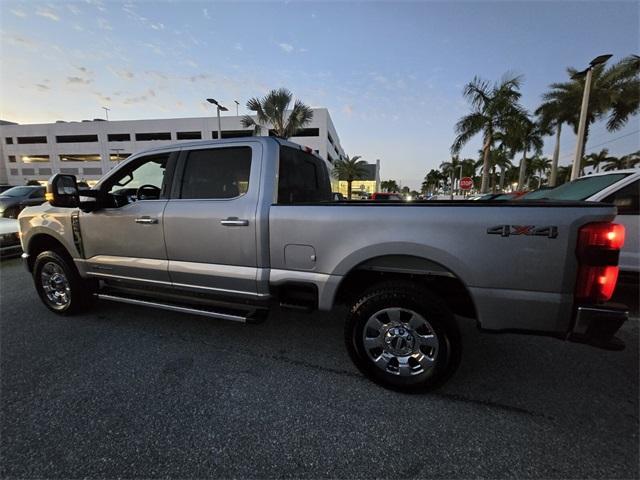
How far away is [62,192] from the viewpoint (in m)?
3.04

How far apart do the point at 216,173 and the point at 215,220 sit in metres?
0.56

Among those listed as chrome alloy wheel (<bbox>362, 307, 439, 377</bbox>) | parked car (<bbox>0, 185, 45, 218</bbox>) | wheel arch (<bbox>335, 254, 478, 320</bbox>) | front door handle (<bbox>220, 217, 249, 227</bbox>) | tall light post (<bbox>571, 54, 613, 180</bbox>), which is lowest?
chrome alloy wheel (<bbox>362, 307, 439, 377</bbox>)

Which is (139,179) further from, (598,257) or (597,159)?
(597,159)

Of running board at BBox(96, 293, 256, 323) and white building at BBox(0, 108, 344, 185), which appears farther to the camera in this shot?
white building at BBox(0, 108, 344, 185)

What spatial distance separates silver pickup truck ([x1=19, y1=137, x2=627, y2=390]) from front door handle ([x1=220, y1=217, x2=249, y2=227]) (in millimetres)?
12

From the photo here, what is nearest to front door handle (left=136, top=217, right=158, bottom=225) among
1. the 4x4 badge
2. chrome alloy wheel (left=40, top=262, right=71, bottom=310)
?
chrome alloy wheel (left=40, top=262, right=71, bottom=310)

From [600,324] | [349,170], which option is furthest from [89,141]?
[600,324]

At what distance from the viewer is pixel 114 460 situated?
1787 millimetres

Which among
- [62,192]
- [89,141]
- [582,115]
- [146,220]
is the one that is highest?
[89,141]

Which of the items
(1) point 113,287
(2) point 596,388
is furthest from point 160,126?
(2) point 596,388

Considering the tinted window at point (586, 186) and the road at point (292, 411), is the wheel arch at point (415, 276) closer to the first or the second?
the road at point (292, 411)

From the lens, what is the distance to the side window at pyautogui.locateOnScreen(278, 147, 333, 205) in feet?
9.74

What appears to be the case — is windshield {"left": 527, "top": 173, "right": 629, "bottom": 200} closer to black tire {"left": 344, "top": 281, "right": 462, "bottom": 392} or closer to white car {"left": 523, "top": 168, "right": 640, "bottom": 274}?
white car {"left": 523, "top": 168, "right": 640, "bottom": 274}

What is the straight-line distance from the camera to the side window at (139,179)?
3.39m
